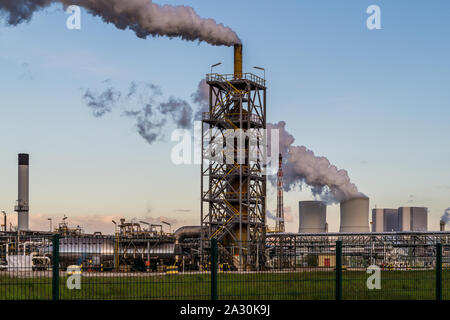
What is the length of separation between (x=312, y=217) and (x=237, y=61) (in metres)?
32.9

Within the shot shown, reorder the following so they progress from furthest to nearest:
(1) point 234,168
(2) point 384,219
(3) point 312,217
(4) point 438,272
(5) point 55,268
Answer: (2) point 384,219 → (3) point 312,217 → (1) point 234,168 → (4) point 438,272 → (5) point 55,268

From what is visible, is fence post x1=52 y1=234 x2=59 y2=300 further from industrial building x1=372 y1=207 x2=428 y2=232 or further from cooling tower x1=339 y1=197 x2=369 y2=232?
industrial building x1=372 y1=207 x2=428 y2=232

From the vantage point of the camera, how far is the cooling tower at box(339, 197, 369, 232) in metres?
83.6

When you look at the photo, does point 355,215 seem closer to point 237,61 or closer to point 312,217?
point 312,217

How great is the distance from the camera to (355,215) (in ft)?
277

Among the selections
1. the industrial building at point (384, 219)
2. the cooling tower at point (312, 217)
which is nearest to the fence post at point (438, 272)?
the cooling tower at point (312, 217)

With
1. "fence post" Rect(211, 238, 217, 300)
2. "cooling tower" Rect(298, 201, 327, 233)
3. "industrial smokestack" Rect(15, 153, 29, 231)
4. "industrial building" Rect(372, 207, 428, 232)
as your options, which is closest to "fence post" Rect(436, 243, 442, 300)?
"fence post" Rect(211, 238, 217, 300)

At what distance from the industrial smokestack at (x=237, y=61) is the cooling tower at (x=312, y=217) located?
30.9 meters

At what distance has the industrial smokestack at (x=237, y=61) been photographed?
6206cm

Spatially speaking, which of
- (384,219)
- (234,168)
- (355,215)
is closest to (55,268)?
(234,168)

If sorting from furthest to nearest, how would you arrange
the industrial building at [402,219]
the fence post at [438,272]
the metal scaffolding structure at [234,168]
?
the industrial building at [402,219]
the metal scaffolding structure at [234,168]
the fence post at [438,272]

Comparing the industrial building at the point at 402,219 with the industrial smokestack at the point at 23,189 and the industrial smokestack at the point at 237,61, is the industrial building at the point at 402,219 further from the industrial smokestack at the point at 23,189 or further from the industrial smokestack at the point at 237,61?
the industrial smokestack at the point at 237,61

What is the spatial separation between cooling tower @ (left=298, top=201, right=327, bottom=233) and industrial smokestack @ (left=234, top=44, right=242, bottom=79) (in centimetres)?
3089
